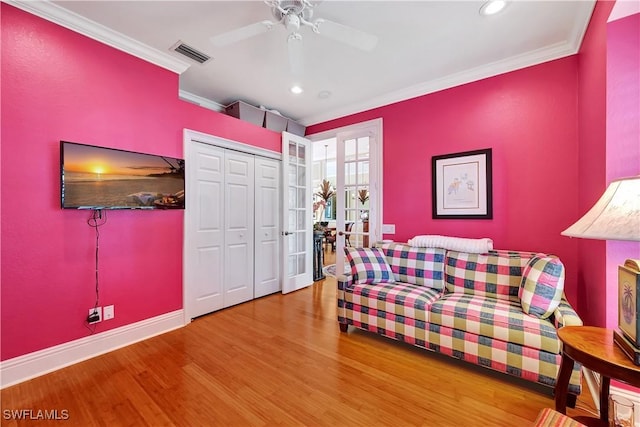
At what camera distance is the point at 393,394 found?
1.81 metres

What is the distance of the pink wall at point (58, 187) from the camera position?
192 centimetres

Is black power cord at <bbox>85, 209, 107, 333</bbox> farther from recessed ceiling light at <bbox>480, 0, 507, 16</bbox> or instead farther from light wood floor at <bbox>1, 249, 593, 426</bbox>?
recessed ceiling light at <bbox>480, 0, 507, 16</bbox>

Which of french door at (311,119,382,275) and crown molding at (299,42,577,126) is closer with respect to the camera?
crown molding at (299,42,577,126)

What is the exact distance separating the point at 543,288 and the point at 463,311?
1.88 feet

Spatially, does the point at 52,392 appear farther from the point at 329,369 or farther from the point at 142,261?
the point at 329,369

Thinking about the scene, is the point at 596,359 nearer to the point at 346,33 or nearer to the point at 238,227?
the point at 346,33

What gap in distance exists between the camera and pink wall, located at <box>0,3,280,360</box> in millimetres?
1920

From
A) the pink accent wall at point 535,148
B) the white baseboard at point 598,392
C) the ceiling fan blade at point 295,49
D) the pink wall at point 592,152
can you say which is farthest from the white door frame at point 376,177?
the white baseboard at point 598,392

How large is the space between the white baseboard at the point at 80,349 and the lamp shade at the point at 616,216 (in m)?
3.37

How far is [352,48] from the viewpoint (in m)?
2.51

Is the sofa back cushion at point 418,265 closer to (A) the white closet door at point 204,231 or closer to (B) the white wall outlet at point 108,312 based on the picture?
(A) the white closet door at point 204,231

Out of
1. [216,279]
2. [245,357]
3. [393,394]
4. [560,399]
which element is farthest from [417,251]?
[216,279]

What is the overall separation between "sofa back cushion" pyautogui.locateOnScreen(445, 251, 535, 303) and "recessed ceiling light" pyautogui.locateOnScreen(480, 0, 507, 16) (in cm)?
204

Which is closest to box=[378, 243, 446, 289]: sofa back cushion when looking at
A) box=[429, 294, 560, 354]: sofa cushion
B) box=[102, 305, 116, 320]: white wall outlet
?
box=[429, 294, 560, 354]: sofa cushion
